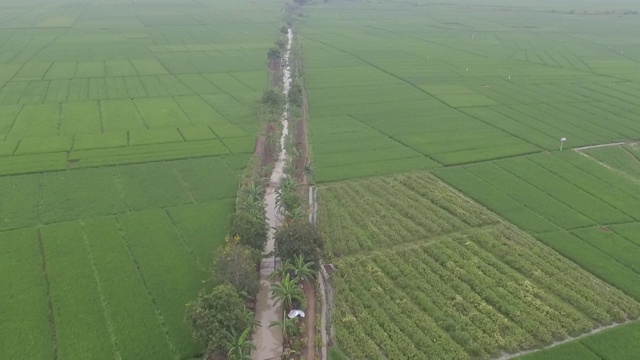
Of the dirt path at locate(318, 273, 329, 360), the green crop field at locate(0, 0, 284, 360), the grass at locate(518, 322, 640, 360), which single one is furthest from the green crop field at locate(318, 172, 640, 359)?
the green crop field at locate(0, 0, 284, 360)

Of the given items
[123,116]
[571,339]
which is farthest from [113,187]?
[571,339]

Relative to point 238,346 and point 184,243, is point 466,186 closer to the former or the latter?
point 184,243

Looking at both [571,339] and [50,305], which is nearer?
[571,339]

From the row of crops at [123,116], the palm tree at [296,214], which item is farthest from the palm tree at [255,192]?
the row of crops at [123,116]

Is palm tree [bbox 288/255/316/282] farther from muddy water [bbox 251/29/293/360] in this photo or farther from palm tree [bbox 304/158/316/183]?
palm tree [bbox 304/158/316/183]

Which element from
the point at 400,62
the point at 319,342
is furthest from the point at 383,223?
the point at 400,62

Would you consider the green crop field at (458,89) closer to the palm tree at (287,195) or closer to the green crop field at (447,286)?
the palm tree at (287,195)
